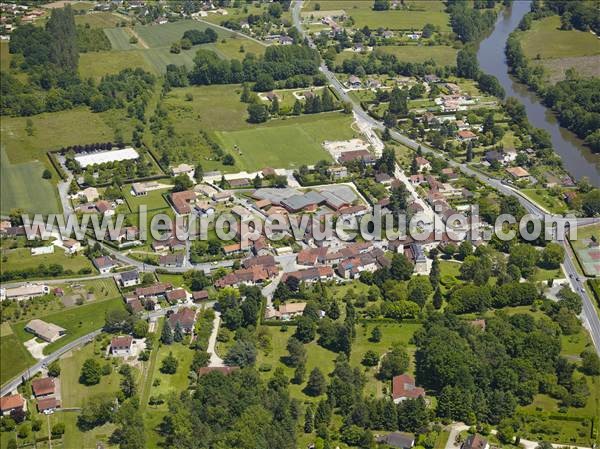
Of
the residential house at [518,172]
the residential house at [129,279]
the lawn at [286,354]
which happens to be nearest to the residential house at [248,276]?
the residential house at [129,279]

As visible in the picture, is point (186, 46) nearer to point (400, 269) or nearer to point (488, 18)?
point (488, 18)

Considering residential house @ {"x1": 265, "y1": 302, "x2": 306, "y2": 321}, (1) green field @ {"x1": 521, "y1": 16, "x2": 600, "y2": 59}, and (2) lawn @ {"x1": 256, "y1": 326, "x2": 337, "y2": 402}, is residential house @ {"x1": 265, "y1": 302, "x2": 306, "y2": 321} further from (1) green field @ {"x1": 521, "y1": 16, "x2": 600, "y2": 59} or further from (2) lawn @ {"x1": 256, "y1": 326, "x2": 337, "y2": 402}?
(1) green field @ {"x1": 521, "y1": 16, "x2": 600, "y2": 59}

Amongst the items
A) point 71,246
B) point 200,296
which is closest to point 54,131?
point 71,246

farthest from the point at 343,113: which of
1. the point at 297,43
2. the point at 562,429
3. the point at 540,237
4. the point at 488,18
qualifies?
the point at 562,429

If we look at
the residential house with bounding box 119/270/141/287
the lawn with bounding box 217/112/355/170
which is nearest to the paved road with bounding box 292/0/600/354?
the lawn with bounding box 217/112/355/170

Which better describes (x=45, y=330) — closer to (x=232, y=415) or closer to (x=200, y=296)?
(x=200, y=296)

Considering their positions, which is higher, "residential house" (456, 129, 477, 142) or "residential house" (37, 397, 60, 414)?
"residential house" (37, 397, 60, 414)
